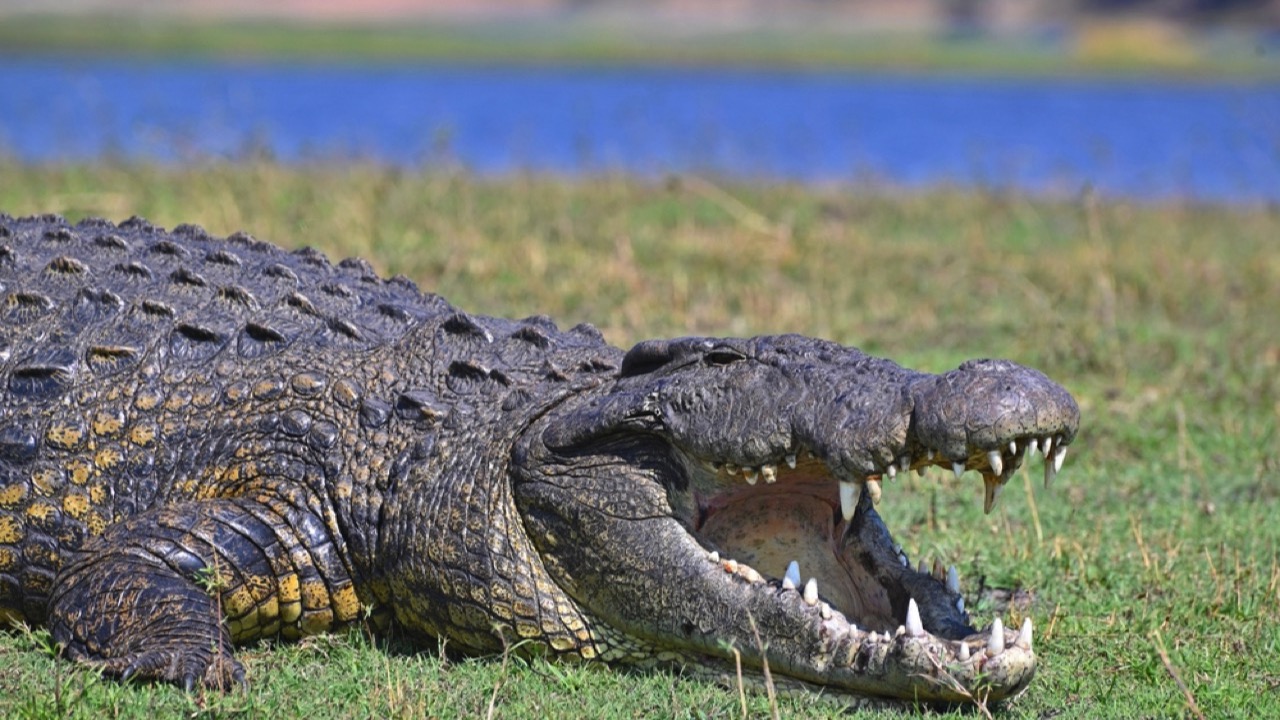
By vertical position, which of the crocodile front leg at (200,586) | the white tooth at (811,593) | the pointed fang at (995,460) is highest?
the pointed fang at (995,460)

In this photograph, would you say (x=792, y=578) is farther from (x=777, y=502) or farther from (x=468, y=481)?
(x=468, y=481)

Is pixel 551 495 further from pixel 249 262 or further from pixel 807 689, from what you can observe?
pixel 249 262

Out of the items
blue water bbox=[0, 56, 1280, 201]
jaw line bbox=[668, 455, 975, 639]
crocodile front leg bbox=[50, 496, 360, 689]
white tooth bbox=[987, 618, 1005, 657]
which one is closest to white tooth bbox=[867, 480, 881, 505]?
jaw line bbox=[668, 455, 975, 639]

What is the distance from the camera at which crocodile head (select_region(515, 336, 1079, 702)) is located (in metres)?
3.59

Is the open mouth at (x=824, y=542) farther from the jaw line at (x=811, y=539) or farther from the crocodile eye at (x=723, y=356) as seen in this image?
the crocodile eye at (x=723, y=356)

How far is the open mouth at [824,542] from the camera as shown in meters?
3.76

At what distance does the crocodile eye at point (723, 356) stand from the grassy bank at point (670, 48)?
41.3 meters

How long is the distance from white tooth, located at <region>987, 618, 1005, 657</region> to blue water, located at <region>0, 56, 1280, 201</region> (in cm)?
849

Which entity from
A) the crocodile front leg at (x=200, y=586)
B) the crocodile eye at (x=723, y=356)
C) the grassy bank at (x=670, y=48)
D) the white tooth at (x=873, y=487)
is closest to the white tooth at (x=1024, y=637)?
the white tooth at (x=873, y=487)

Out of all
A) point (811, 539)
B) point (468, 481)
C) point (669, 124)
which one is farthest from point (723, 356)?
point (669, 124)

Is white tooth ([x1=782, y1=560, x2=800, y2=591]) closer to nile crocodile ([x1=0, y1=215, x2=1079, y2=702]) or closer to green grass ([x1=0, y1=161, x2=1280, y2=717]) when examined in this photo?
nile crocodile ([x1=0, y1=215, x2=1079, y2=702])

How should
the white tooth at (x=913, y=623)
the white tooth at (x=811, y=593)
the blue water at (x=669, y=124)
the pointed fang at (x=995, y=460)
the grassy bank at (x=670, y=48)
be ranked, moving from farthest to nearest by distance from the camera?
the grassy bank at (x=670, y=48), the blue water at (x=669, y=124), the white tooth at (x=811, y=593), the white tooth at (x=913, y=623), the pointed fang at (x=995, y=460)

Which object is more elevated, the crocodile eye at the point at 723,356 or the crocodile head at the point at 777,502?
the crocodile eye at the point at 723,356

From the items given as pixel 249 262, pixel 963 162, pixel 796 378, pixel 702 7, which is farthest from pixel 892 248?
pixel 702 7
